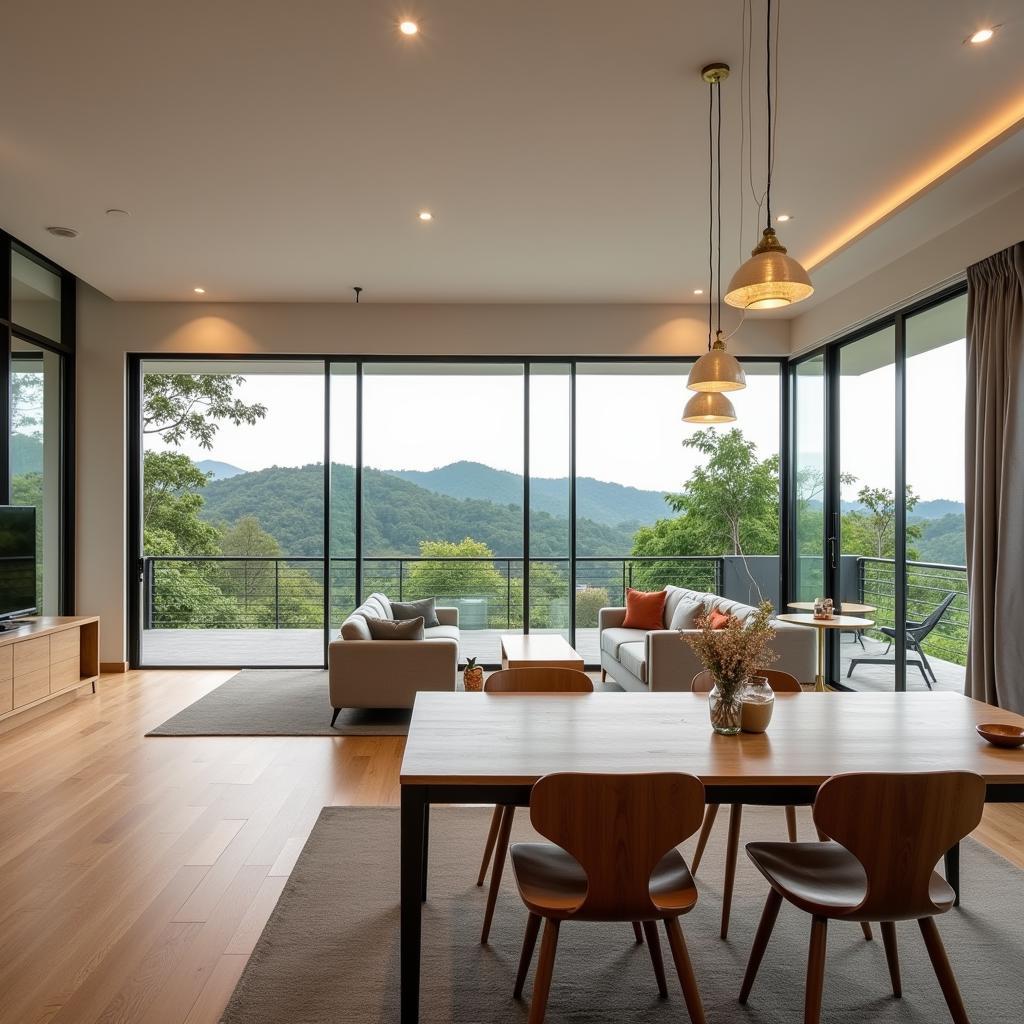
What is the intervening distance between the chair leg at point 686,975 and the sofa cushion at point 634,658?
10.2 ft

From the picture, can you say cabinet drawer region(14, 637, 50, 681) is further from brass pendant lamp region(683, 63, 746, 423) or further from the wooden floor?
brass pendant lamp region(683, 63, 746, 423)

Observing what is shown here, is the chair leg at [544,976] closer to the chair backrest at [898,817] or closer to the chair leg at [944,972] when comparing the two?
the chair backrest at [898,817]

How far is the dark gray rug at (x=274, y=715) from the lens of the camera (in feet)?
15.0

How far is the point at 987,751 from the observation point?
1.98m

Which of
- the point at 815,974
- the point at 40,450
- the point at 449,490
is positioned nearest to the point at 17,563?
the point at 40,450

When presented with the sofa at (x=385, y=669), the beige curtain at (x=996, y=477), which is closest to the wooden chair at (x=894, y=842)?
the beige curtain at (x=996, y=477)

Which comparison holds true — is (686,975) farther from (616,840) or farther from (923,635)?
(923,635)

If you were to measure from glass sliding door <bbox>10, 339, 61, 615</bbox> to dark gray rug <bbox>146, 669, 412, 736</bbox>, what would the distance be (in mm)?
1673

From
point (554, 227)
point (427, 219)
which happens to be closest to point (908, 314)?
point (554, 227)

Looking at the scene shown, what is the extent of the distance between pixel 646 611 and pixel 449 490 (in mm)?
2073

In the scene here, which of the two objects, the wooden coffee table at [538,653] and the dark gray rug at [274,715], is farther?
the wooden coffee table at [538,653]

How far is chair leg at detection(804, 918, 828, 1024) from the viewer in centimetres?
173

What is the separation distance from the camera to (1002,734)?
2.00 m

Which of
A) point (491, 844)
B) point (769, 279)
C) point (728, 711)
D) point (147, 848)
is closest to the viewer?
point (728, 711)
